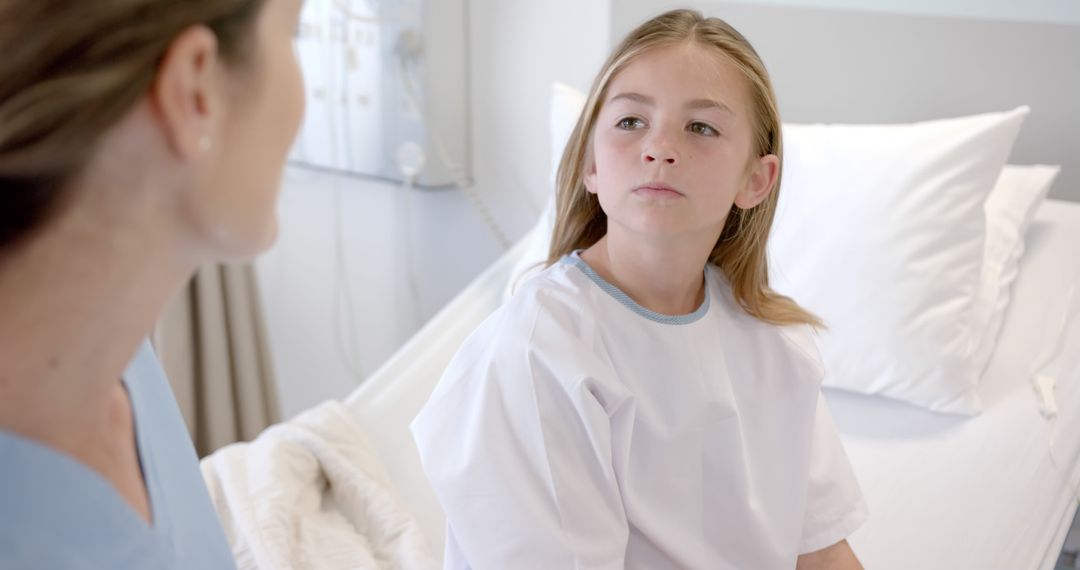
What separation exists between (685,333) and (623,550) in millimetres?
254

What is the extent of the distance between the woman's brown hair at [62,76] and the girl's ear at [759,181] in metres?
0.85

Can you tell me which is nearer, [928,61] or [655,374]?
[655,374]

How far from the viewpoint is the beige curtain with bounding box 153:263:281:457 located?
8.12 feet

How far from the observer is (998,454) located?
5.70 feet

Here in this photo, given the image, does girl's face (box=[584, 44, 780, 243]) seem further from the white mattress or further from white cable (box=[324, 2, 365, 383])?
white cable (box=[324, 2, 365, 383])

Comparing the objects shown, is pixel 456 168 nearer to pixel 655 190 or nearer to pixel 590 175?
pixel 590 175

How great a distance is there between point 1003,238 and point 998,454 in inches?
16.5

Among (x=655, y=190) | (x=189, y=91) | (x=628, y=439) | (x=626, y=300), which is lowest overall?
(x=628, y=439)

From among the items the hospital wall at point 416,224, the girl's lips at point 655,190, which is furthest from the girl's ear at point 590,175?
the hospital wall at point 416,224

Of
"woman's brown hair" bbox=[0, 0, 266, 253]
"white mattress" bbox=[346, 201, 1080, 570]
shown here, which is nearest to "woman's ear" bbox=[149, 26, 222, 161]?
"woman's brown hair" bbox=[0, 0, 266, 253]

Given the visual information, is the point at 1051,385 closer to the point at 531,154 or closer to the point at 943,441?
the point at 943,441

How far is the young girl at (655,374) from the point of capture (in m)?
1.14

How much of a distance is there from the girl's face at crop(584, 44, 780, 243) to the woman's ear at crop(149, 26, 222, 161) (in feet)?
2.07

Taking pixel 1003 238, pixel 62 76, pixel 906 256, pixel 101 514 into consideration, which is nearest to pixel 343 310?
pixel 906 256
